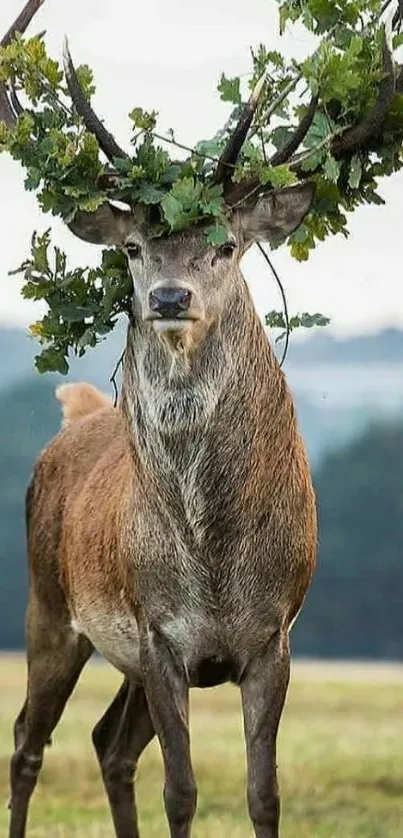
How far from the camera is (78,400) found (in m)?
11.2

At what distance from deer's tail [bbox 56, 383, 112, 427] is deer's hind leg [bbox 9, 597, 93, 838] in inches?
37.4

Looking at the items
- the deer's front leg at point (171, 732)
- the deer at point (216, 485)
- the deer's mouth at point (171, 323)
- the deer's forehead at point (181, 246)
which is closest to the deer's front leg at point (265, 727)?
the deer at point (216, 485)

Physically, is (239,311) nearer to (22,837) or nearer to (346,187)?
(346,187)

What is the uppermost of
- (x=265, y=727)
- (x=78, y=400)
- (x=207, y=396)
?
(x=78, y=400)

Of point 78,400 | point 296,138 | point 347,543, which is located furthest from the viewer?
point 347,543

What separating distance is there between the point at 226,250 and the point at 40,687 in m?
2.73

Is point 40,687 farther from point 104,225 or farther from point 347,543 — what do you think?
point 347,543

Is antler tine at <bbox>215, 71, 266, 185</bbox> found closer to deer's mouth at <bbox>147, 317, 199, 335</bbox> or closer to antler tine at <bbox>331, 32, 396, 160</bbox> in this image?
antler tine at <bbox>331, 32, 396, 160</bbox>

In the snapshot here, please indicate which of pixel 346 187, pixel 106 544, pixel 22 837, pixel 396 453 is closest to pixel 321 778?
pixel 22 837

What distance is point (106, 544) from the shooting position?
9.59 m

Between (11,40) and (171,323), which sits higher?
(11,40)

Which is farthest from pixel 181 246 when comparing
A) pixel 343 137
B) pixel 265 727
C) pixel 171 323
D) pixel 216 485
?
pixel 265 727

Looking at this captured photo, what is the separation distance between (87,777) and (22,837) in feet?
10.3

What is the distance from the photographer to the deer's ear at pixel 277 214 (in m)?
8.73
